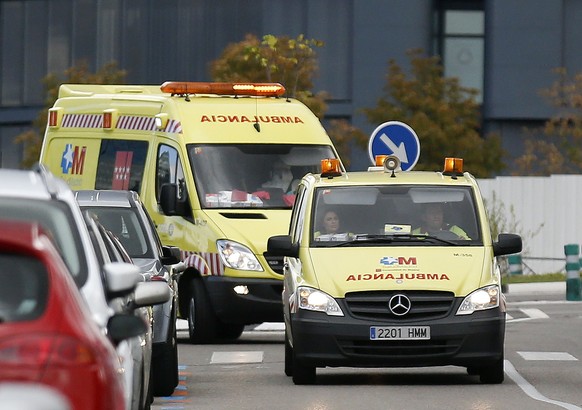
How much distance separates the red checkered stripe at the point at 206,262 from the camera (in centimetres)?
2012

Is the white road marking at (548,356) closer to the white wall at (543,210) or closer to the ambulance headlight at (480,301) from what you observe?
the ambulance headlight at (480,301)

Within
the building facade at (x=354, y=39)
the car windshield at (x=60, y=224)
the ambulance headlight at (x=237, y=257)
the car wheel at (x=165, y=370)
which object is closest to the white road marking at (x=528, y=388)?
the car wheel at (x=165, y=370)

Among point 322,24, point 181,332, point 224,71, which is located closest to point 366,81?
point 322,24

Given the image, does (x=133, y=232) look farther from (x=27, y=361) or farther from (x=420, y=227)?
(x=27, y=361)

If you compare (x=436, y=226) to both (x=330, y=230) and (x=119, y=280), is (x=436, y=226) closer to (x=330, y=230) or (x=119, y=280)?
(x=330, y=230)

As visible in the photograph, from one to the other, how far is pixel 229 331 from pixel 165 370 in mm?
6991

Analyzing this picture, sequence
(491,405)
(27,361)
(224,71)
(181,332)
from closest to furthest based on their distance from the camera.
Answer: (27,361) → (491,405) → (181,332) → (224,71)

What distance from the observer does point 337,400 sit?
45.9ft

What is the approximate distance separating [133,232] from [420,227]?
252 centimetres

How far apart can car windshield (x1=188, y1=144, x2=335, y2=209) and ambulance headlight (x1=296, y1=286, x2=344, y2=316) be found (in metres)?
5.71

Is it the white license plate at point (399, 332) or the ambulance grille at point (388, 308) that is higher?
the ambulance grille at point (388, 308)

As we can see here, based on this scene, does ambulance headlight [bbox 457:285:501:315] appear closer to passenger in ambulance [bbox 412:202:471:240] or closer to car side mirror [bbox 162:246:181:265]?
passenger in ambulance [bbox 412:202:471:240]

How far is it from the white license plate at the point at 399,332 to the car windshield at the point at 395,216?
920mm

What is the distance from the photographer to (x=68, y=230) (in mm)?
7539
